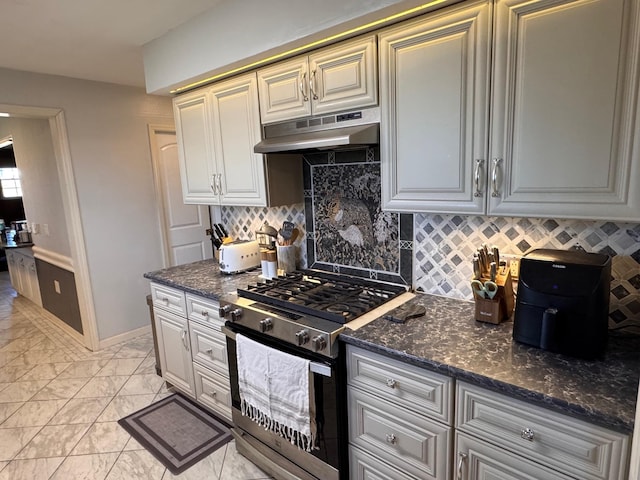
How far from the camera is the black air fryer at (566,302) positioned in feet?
4.24

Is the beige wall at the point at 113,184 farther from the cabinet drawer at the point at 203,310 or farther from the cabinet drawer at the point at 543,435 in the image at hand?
the cabinet drawer at the point at 543,435

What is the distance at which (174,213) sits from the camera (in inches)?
163


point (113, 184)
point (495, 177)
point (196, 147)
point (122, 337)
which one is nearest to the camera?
point (495, 177)

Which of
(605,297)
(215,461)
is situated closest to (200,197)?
(215,461)

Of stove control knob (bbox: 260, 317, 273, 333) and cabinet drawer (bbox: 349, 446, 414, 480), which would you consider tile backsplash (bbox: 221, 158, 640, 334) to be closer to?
stove control knob (bbox: 260, 317, 273, 333)

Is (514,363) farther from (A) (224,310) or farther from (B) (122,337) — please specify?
(B) (122,337)

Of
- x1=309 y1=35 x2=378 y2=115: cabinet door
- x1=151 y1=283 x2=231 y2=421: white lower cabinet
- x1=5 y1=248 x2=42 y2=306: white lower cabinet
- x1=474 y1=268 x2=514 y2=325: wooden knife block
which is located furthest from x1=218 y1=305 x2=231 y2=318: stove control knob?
x1=5 y1=248 x2=42 y2=306: white lower cabinet

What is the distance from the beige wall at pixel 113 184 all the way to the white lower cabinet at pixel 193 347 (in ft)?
4.02

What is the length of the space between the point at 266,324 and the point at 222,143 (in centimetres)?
127

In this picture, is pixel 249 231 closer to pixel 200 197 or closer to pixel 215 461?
pixel 200 197

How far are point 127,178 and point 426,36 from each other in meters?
3.20

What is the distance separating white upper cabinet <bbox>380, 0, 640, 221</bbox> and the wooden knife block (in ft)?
1.08

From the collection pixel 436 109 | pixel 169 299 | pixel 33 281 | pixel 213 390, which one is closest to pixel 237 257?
pixel 169 299

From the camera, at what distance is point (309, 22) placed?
1751 millimetres
